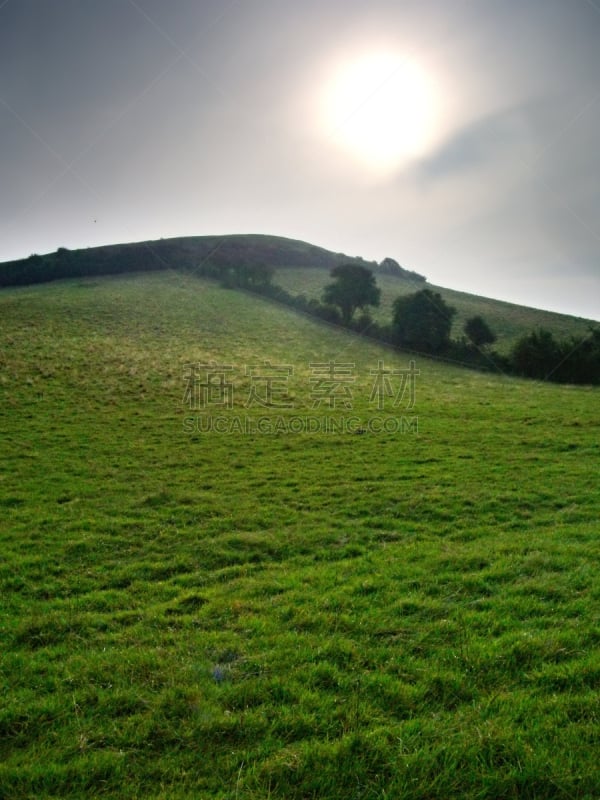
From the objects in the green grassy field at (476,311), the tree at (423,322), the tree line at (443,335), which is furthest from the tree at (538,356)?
the tree at (423,322)

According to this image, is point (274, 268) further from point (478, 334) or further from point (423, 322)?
point (478, 334)

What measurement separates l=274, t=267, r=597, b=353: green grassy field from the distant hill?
7686 mm

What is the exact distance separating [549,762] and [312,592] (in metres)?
4.16

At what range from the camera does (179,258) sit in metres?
94.3

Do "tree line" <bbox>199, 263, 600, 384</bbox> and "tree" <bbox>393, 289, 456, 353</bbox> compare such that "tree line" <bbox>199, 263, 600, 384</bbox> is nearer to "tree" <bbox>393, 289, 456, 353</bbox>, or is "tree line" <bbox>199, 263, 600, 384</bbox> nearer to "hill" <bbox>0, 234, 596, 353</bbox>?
"tree" <bbox>393, 289, 456, 353</bbox>

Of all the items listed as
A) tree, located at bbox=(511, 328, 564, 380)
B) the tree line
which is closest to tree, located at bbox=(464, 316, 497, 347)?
the tree line

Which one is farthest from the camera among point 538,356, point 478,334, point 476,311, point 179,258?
point 179,258

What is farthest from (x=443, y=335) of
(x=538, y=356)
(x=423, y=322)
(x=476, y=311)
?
(x=476, y=311)

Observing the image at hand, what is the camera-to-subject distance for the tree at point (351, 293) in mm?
62812

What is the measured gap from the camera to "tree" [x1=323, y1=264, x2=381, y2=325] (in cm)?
6281

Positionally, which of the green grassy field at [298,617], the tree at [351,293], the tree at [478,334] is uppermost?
the tree at [351,293]

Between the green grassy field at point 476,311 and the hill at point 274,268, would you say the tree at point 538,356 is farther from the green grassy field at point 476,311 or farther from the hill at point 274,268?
the hill at point 274,268

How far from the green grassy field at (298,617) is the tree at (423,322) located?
33.6 m

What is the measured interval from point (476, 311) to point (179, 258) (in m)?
63.0
